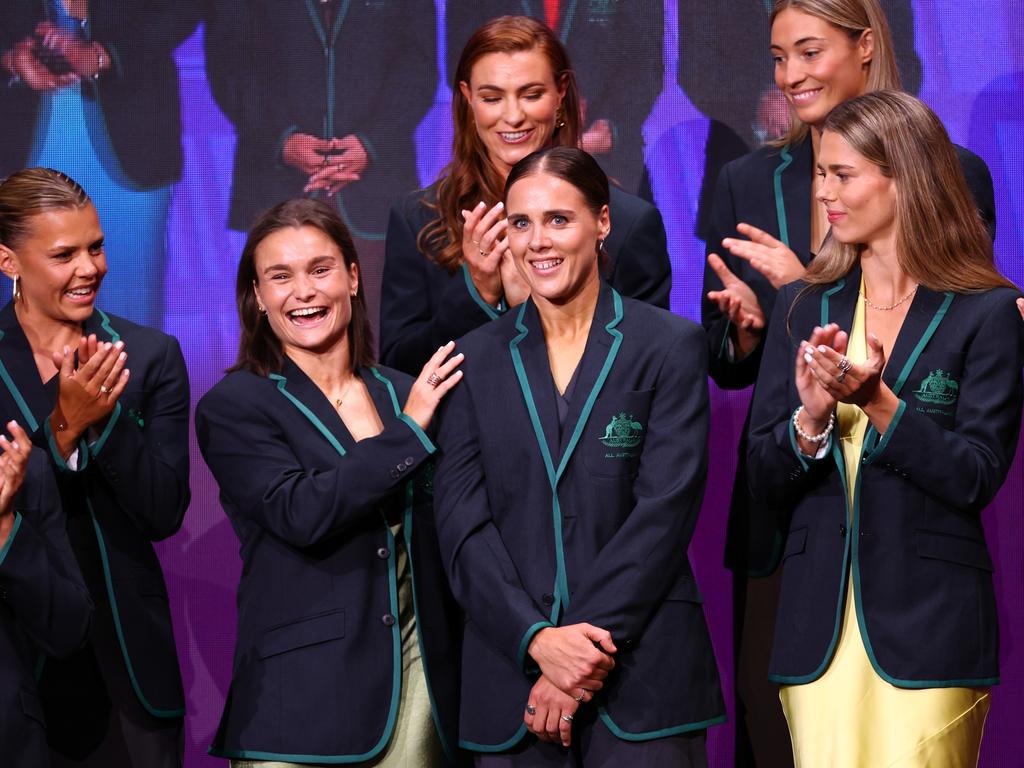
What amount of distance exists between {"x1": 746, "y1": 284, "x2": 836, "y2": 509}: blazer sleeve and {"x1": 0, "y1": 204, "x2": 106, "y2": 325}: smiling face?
1.63m

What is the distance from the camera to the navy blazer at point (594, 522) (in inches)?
117

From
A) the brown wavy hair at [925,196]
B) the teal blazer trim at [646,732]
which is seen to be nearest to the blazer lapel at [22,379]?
the teal blazer trim at [646,732]

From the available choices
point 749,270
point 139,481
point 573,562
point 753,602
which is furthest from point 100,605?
point 749,270

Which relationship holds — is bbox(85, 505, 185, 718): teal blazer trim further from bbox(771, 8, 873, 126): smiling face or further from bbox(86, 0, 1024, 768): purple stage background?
bbox(771, 8, 873, 126): smiling face

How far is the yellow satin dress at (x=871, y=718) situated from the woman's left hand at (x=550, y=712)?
51 centimetres

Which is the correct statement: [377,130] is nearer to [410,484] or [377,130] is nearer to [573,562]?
[410,484]

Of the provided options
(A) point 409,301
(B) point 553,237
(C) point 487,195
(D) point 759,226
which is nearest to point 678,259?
(D) point 759,226

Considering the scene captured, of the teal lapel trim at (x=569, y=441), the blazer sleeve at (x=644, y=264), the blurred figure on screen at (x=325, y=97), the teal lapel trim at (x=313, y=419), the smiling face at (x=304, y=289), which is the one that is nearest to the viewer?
the teal lapel trim at (x=569, y=441)

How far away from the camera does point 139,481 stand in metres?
3.47

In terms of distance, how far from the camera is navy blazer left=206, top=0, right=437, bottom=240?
15.8ft

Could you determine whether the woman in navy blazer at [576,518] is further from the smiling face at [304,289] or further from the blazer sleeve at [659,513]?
the smiling face at [304,289]

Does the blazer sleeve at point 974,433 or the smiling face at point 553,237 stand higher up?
the smiling face at point 553,237

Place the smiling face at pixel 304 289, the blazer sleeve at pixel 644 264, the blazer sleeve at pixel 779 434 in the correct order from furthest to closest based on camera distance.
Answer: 1. the blazer sleeve at pixel 644 264
2. the smiling face at pixel 304 289
3. the blazer sleeve at pixel 779 434

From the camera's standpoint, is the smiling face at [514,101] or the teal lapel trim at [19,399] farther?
the smiling face at [514,101]
